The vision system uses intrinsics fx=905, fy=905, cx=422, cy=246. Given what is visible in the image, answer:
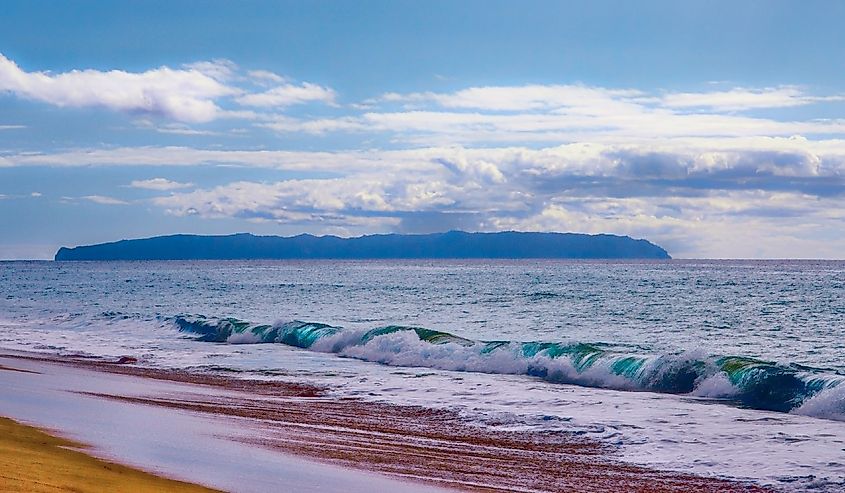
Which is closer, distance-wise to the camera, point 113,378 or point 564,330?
point 113,378

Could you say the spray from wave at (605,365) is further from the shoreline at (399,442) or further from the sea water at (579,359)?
the shoreline at (399,442)

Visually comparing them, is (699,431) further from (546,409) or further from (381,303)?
(381,303)

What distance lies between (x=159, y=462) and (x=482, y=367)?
1587 centimetres

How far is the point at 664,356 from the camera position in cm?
2366

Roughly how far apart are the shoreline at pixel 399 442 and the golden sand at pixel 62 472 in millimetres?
2470

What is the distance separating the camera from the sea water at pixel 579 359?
14.8m

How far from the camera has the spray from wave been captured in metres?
19.5

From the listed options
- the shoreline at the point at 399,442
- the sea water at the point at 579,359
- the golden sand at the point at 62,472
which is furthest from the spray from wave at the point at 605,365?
the golden sand at the point at 62,472

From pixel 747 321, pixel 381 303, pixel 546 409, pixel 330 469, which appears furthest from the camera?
pixel 381 303

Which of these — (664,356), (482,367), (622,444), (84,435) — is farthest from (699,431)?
(482,367)

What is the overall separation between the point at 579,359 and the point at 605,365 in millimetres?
1193

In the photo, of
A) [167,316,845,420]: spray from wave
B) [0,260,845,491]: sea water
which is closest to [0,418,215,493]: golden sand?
[0,260,845,491]: sea water

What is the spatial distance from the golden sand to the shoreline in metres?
2.47

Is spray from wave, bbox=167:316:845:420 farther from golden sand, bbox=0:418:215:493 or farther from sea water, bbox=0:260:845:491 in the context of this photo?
golden sand, bbox=0:418:215:493
